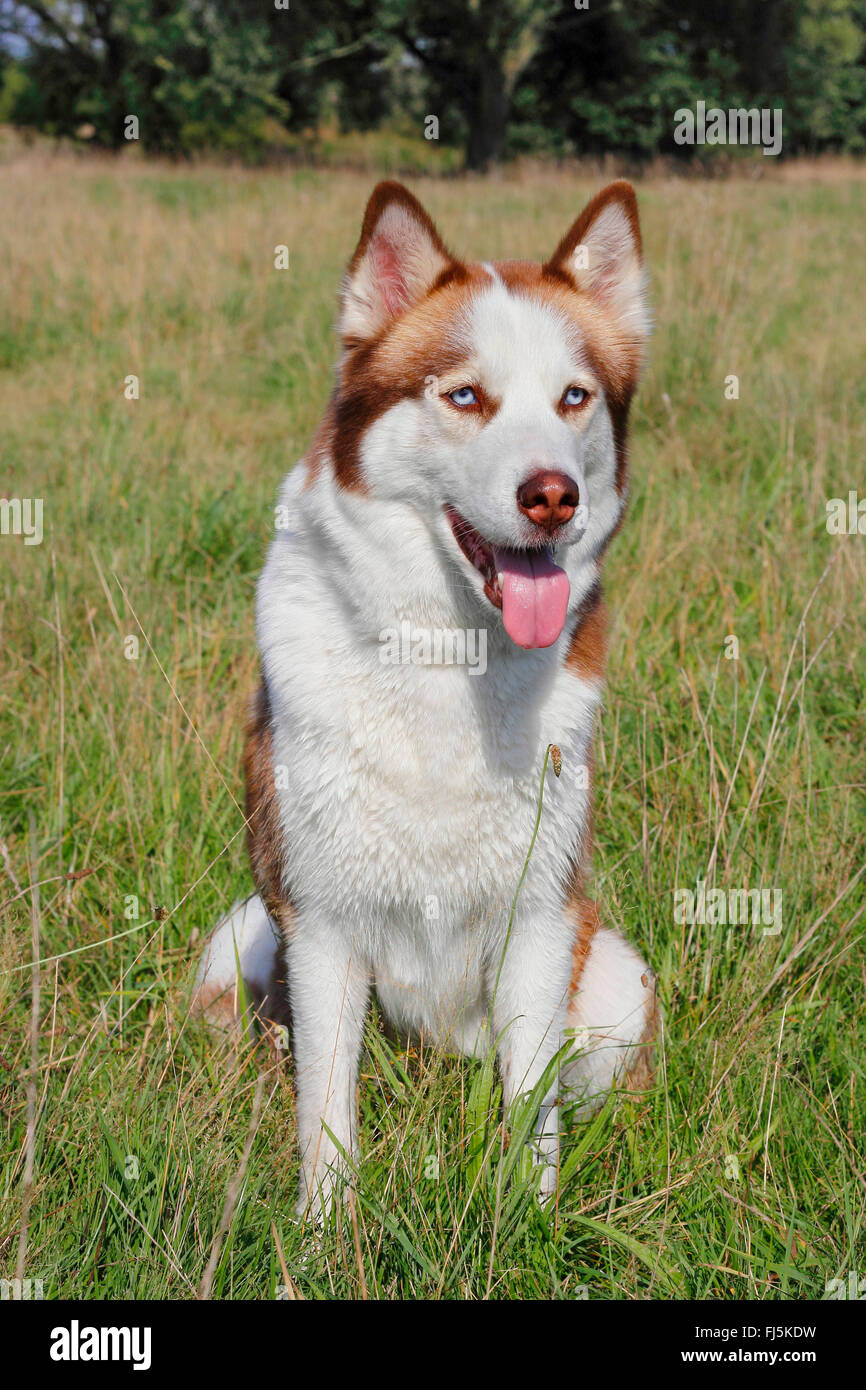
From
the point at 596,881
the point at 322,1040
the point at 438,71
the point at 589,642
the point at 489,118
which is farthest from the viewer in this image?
the point at 438,71

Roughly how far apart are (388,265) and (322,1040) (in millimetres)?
1588

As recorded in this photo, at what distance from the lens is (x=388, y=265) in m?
2.19

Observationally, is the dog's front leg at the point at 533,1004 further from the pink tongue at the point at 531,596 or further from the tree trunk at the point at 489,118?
the tree trunk at the point at 489,118

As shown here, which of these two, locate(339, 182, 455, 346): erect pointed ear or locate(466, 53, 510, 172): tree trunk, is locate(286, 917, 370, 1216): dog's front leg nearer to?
locate(339, 182, 455, 346): erect pointed ear

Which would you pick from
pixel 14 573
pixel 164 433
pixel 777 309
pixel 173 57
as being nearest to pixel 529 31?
pixel 173 57

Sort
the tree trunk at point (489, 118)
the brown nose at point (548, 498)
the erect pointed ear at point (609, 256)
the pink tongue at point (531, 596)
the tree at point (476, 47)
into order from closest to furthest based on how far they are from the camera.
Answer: the brown nose at point (548, 498) < the pink tongue at point (531, 596) < the erect pointed ear at point (609, 256) < the tree at point (476, 47) < the tree trunk at point (489, 118)

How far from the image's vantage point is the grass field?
6.10 feet

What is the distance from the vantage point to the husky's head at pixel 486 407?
76.7 inches

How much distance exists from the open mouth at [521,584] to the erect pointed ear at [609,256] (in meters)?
0.65

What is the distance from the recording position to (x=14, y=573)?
3.70m

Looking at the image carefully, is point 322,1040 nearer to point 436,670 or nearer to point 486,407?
point 436,670

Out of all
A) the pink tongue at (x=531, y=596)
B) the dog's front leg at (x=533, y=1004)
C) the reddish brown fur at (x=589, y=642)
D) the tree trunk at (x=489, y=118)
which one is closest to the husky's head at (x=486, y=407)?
the pink tongue at (x=531, y=596)

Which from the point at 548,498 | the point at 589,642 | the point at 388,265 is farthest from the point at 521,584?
the point at 388,265

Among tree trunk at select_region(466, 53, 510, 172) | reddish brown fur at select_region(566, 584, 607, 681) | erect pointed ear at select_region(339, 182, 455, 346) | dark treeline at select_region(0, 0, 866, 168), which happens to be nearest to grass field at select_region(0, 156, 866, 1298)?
reddish brown fur at select_region(566, 584, 607, 681)
